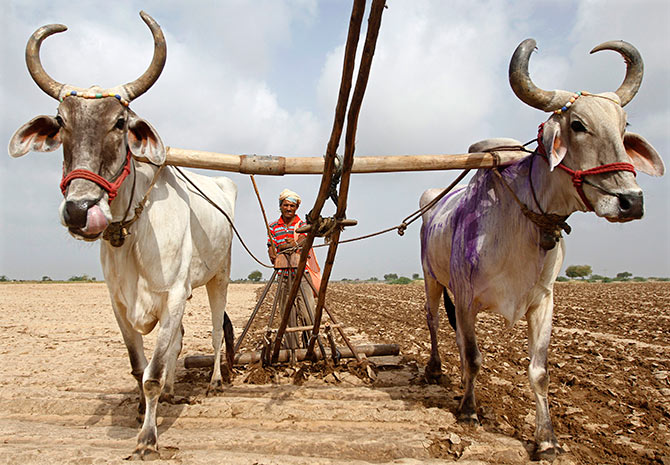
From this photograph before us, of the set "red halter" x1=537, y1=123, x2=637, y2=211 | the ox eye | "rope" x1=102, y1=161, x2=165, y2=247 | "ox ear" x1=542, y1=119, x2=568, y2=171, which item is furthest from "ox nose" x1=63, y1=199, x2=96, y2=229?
the ox eye

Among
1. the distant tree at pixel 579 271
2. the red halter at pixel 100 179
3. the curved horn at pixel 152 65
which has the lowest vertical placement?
the distant tree at pixel 579 271

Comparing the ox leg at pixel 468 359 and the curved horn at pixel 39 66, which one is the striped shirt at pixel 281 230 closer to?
the ox leg at pixel 468 359

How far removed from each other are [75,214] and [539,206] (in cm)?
352

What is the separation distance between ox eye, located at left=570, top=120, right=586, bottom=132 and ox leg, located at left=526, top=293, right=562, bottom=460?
58.3 inches

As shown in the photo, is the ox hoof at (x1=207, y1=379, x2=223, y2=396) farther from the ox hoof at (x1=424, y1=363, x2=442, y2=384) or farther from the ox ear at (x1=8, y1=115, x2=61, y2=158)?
the ox ear at (x1=8, y1=115, x2=61, y2=158)

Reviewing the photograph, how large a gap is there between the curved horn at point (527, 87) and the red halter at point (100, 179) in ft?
10.3

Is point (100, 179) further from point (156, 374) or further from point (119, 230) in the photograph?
point (156, 374)

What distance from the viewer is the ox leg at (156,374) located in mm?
3277

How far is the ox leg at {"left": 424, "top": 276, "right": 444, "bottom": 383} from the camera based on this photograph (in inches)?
217

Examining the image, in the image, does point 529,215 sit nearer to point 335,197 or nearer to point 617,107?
point 617,107

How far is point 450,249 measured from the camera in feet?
15.5

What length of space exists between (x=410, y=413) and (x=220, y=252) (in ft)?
9.28

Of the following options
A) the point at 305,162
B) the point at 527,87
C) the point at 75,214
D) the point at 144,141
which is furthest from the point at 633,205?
the point at 75,214

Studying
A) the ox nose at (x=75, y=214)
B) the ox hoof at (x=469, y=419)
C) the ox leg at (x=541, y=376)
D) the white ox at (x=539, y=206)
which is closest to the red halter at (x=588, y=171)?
the white ox at (x=539, y=206)
